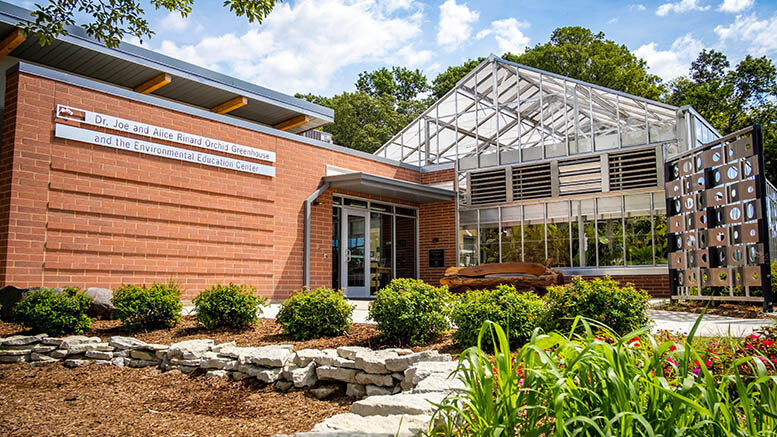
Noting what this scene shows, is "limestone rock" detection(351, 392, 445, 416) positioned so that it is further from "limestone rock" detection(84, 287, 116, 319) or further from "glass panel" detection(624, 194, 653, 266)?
"glass panel" detection(624, 194, 653, 266)

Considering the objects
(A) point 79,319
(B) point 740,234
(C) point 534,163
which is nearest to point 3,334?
(A) point 79,319

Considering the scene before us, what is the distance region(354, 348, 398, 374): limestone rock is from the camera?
16.1 feet

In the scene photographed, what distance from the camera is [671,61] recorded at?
32062 mm

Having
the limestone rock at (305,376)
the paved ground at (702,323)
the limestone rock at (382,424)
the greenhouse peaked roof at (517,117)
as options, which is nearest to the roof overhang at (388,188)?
the greenhouse peaked roof at (517,117)

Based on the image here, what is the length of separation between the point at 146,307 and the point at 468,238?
34.6ft

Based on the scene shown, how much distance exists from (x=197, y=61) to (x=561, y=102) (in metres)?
9.62

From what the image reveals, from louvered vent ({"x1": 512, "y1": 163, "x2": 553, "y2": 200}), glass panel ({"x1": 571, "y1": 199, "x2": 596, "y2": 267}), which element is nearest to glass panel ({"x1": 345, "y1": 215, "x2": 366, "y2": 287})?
louvered vent ({"x1": 512, "y1": 163, "x2": 553, "y2": 200})

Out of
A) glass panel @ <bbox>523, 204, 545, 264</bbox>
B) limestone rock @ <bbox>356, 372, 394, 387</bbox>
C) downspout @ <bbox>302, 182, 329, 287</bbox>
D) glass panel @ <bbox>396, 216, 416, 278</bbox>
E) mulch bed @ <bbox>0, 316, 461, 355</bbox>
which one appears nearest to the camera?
limestone rock @ <bbox>356, 372, 394, 387</bbox>

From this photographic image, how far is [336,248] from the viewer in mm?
14250

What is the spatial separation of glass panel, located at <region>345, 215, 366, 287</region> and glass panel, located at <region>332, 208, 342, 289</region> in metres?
0.32

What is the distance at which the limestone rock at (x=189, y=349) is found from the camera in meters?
5.99

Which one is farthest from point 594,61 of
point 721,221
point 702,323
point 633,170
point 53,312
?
point 53,312

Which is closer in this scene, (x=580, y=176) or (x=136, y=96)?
(x=136, y=96)

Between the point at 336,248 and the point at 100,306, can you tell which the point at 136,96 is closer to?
the point at 100,306
